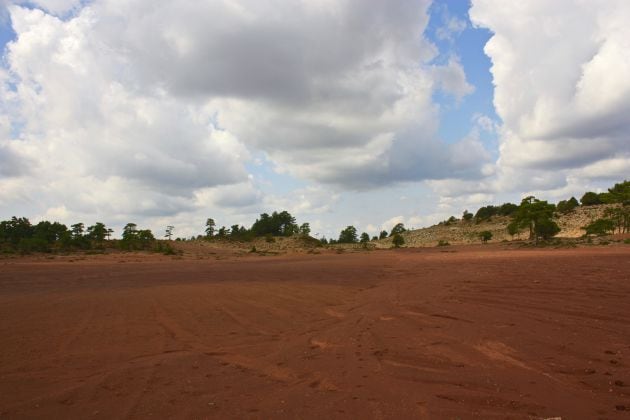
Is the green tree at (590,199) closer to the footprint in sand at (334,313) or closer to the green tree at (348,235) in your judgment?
the green tree at (348,235)

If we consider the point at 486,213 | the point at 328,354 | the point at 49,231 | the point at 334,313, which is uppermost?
the point at 486,213

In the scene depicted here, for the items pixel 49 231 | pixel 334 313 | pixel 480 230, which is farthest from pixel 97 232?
pixel 480 230

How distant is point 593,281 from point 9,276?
24.6m

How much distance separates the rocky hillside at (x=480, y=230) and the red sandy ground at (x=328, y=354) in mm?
61959

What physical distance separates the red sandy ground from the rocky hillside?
62.0 metres

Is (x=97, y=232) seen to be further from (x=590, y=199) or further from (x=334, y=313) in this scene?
(x=590, y=199)

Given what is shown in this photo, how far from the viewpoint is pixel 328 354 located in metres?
7.25

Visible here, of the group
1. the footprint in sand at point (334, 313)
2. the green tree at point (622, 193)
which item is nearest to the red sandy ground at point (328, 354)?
the footprint in sand at point (334, 313)

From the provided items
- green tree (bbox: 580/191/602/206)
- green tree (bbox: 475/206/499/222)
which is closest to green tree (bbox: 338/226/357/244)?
green tree (bbox: 475/206/499/222)

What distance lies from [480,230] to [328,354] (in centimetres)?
8652

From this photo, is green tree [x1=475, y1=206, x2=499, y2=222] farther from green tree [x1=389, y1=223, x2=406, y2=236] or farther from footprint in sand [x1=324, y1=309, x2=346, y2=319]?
footprint in sand [x1=324, y1=309, x2=346, y2=319]

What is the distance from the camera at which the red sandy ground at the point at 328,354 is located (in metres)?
5.05

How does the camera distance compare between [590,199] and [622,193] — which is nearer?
[622,193]

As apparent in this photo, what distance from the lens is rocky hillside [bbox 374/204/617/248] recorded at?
7256 centimetres
